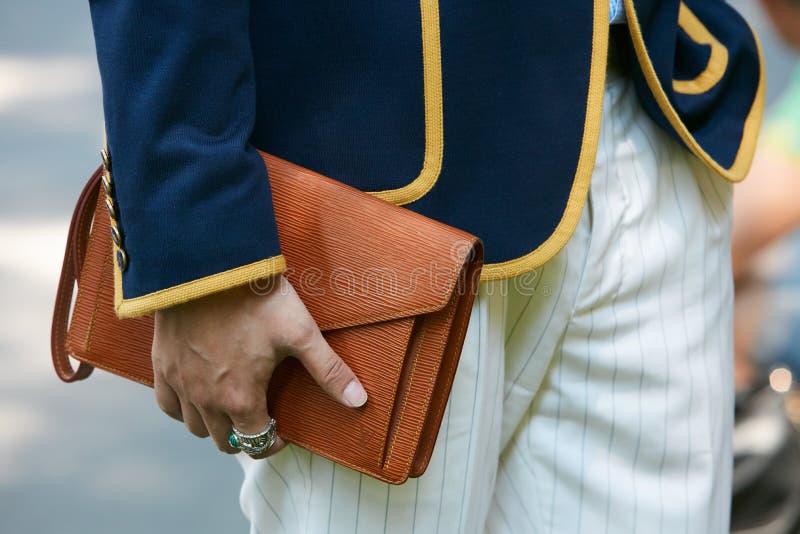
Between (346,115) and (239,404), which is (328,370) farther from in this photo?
(346,115)

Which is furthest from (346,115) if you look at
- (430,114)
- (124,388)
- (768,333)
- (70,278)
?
(124,388)

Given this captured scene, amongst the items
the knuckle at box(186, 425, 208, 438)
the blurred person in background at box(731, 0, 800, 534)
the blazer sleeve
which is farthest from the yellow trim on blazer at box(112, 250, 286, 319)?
the blurred person in background at box(731, 0, 800, 534)

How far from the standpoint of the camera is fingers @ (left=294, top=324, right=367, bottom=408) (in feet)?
1.89

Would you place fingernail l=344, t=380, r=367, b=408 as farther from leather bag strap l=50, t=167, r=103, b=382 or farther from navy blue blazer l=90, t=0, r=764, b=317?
leather bag strap l=50, t=167, r=103, b=382

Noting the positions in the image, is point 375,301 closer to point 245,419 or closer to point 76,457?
point 245,419

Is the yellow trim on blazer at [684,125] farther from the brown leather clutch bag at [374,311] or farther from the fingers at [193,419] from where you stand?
the fingers at [193,419]

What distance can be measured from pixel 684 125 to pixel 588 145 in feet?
0.44

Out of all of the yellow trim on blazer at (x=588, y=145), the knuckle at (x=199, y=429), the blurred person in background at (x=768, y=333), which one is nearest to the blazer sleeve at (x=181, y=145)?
the knuckle at (x=199, y=429)

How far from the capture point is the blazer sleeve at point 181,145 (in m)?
0.54

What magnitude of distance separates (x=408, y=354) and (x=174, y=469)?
1170 millimetres

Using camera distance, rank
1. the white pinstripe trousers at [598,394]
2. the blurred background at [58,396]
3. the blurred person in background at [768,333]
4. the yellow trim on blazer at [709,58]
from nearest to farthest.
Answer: the white pinstripe trousers at [598,394], the yellow trim on blazer at [709,58], the blurred person in background at [768,333], the blurred background at [58,396]

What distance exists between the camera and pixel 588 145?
2.16 ft

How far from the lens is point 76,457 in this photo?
1642 millimetres

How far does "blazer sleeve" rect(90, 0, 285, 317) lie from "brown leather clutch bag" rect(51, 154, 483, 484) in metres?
0.05
